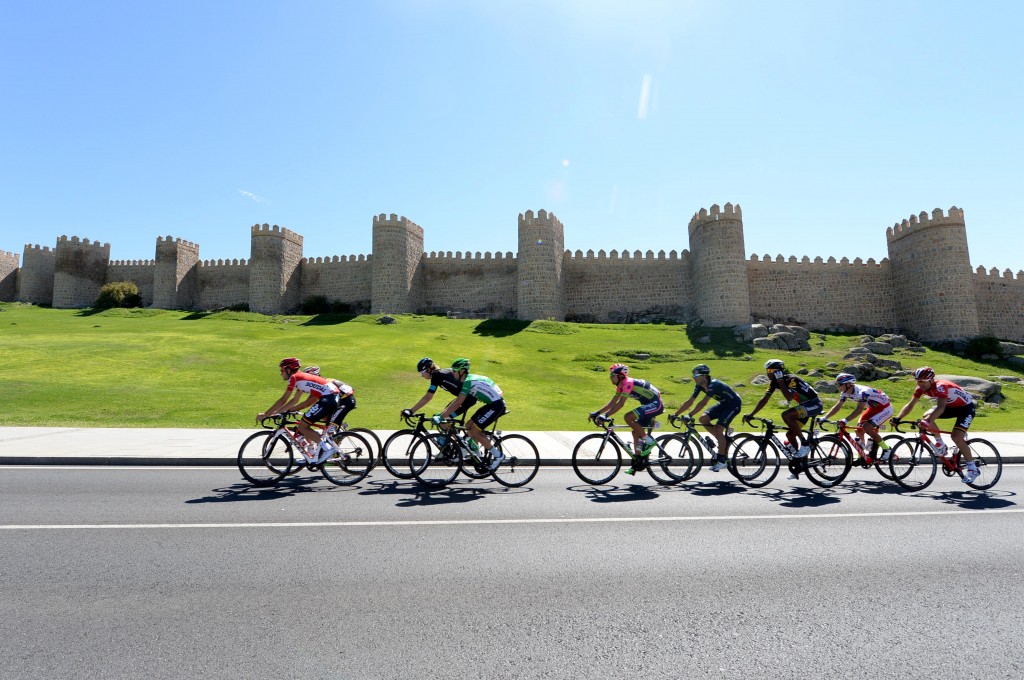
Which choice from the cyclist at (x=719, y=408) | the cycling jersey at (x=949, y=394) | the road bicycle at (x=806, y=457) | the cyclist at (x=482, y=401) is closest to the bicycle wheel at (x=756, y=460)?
the road bicycle at (x=806, y=457)

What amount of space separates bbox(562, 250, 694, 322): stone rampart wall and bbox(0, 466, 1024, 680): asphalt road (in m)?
38.1

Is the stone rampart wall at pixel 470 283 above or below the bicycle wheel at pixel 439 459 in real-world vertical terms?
above

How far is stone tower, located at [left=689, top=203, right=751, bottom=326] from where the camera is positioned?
3862cm

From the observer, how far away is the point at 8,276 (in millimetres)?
55094

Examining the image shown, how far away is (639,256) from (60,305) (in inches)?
2125

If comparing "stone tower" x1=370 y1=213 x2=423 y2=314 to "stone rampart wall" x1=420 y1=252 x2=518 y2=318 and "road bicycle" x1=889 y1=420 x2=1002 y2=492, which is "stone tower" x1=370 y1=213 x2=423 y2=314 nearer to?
"stone rampart wall" x1=420 y1=252 x2=518 y2=318

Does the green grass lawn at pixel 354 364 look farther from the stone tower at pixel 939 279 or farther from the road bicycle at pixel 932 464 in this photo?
the road bicycle at pixel 932 464

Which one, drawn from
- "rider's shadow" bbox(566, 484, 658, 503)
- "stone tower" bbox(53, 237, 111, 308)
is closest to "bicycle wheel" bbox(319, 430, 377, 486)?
"rider's shadow" bbox(566, 484, 658, 503)

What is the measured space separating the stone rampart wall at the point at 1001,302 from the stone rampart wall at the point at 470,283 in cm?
3357

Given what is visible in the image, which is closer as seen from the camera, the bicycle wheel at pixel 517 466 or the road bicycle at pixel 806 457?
the bicycle wheel at pixel 517 466

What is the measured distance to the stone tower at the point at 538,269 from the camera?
139 feet

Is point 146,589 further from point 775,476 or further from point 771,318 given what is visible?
point 771,318

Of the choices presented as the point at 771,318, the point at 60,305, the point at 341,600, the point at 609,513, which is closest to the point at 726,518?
the point at 609,513

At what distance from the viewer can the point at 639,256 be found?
1793 inches
